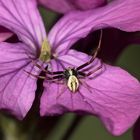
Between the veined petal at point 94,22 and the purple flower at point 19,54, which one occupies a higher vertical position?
the purple flower at point 19,54

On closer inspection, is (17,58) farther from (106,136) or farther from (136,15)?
(106,136)

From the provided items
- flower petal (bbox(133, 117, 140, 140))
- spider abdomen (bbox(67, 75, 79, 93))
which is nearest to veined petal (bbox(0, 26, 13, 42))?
spider abdomen (bbox(67, 75, 79, 93))

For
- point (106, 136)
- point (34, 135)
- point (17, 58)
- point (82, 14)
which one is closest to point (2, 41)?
point (17, 58)

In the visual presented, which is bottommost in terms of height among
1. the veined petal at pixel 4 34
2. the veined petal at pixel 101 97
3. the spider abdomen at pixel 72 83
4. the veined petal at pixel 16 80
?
the veined petal at pixel 101 97

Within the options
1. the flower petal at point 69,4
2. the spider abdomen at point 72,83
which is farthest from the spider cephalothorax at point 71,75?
the flower petal at point 69,4

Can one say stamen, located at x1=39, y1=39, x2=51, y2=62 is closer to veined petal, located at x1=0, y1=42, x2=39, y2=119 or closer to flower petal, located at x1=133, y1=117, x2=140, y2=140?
veined petal, located at x1=0, y1=42, x2=39, y2=119

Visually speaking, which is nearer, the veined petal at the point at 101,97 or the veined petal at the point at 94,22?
the veined petal at the point at 101,97

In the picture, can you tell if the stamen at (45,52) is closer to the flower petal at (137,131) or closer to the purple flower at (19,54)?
the purple flower at (19,54)
